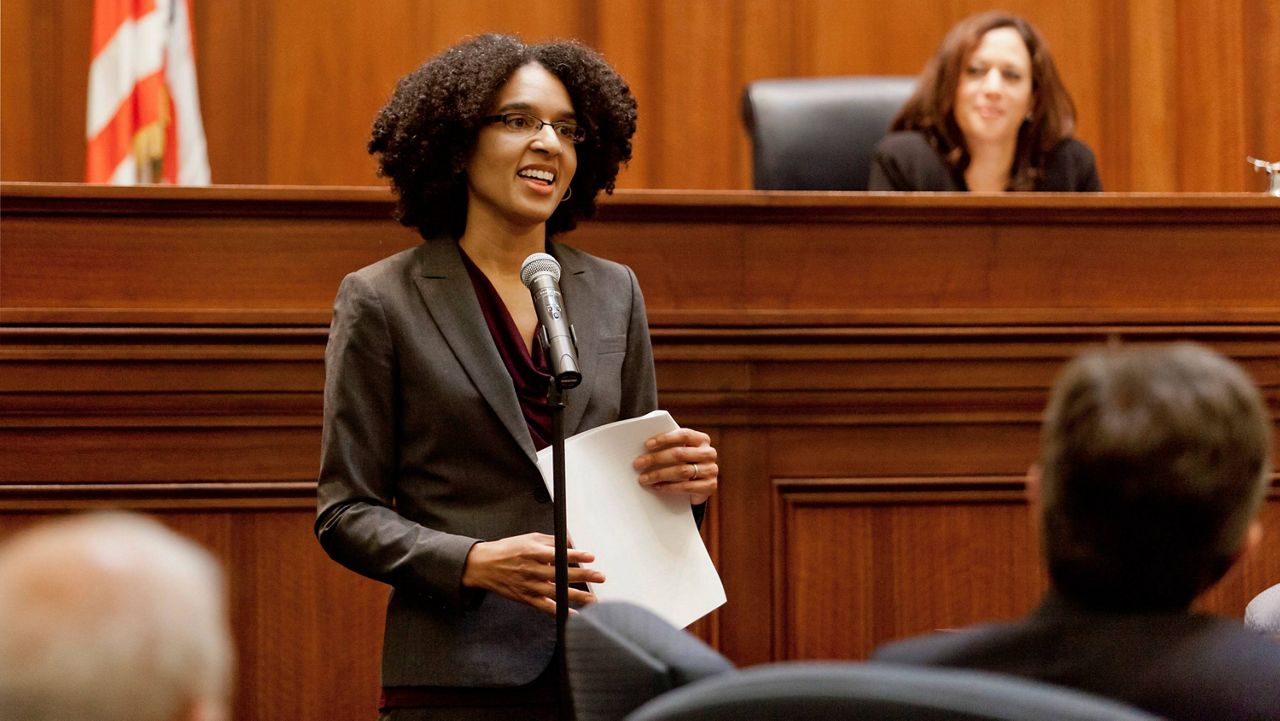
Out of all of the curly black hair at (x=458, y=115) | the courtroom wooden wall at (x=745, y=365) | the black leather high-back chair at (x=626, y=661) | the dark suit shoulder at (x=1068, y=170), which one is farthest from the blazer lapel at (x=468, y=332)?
the dark suit shoulder at (x=1068, y=170)

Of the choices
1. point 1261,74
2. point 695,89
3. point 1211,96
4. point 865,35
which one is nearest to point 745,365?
point 695,89

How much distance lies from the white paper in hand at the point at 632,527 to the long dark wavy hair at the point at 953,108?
6.79 feet

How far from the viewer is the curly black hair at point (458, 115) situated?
2.16 metres

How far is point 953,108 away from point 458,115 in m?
2.09

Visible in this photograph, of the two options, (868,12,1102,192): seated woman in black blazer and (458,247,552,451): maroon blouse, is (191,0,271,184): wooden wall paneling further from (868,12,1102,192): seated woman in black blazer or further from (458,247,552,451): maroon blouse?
(458,247,552,451): maroon blouse

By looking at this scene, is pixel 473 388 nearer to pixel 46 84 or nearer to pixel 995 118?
pixel 995 118

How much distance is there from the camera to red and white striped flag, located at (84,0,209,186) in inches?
167

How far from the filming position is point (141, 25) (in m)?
4.39

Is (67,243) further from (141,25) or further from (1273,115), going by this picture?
(1273,115)

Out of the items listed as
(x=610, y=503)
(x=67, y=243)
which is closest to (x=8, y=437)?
(x=67, y=243)

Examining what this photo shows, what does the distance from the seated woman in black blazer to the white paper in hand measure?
194cm

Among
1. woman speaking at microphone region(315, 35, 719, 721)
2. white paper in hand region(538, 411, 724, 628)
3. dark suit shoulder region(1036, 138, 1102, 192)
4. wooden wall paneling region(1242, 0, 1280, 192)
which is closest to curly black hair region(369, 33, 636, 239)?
woman speaking at microphone region(315, 35, 719, 721)

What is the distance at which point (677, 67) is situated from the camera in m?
5.02

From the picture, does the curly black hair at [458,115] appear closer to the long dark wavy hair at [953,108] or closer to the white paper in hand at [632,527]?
the white paper in hand at [632,527]
